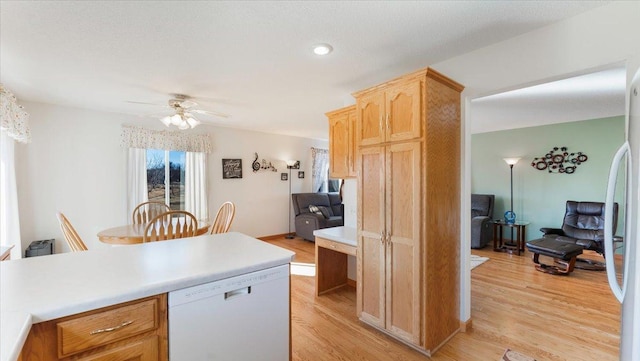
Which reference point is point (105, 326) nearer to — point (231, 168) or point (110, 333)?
point (110, 333)

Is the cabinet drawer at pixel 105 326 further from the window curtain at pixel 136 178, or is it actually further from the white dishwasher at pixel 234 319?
the window curtain at pixel 136 178

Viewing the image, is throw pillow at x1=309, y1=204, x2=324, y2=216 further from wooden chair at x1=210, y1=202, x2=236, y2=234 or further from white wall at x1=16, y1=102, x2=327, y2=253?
wooden chair at x1=210, y1=202, x2=236, y2=234

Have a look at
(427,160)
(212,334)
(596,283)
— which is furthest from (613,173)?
(596,283)

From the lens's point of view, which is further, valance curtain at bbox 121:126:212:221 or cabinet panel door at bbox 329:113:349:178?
valance curtain at bbox 121:126:212:221

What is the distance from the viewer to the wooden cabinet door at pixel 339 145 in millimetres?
3145

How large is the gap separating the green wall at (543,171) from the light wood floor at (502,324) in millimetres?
1732

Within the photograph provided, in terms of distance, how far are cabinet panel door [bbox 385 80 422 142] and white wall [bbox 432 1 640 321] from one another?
2.07 ft

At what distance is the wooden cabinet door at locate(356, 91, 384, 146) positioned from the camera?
2.34 metres

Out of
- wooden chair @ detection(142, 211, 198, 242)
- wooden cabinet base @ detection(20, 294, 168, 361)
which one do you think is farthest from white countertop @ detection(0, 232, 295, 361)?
wooden chair @ detection(142, 211, 198, 242)

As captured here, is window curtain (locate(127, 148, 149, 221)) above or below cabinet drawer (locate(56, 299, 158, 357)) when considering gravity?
above

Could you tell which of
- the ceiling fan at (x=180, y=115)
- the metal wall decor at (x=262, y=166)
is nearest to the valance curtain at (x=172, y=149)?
the metal wall decor at (x=262, y=166)

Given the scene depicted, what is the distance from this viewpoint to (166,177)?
4.86 meters

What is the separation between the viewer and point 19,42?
2.07 meters

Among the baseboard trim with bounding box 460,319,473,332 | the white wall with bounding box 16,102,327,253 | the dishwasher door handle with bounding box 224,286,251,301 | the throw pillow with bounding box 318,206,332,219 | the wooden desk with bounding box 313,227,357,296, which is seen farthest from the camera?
the throw pillow with bounding box 318,206,332,219
